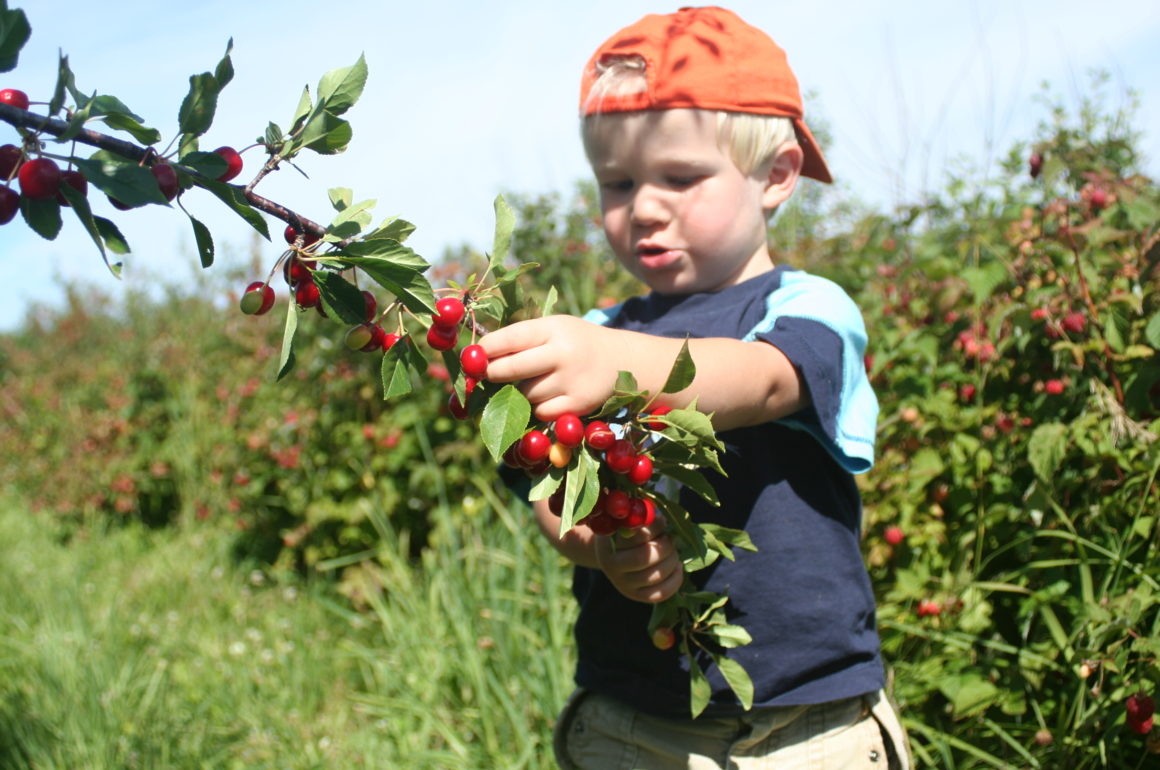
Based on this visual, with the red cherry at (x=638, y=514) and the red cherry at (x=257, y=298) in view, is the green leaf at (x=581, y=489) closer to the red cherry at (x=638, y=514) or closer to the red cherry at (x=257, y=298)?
the red cherry at (x=638, y=514)

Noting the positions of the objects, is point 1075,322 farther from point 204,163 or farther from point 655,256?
point 204,163

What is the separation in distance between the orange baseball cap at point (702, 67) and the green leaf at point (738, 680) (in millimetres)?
862

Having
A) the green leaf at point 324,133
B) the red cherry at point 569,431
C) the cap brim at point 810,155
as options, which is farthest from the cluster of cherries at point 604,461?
the cap brim at point 810,155

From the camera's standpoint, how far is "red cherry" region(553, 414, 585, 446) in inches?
39.8

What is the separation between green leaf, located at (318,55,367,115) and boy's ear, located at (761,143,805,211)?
89 cm

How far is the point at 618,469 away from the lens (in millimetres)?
1061

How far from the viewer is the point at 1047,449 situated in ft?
6.24

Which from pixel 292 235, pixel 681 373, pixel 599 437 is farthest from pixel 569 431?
pixel 292 235

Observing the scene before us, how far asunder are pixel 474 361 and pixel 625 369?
212mm

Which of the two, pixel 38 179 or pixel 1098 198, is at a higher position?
pixel 38 179

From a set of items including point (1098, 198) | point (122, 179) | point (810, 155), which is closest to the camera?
point (122, 179)

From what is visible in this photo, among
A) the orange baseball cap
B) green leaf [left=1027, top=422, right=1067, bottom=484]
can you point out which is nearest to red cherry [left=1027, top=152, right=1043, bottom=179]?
green leaf [left=1027, top=422, right=1067, bottom=484]

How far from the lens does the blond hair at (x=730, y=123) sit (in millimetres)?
1595

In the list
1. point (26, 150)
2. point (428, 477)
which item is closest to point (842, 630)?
point (26, 150)
